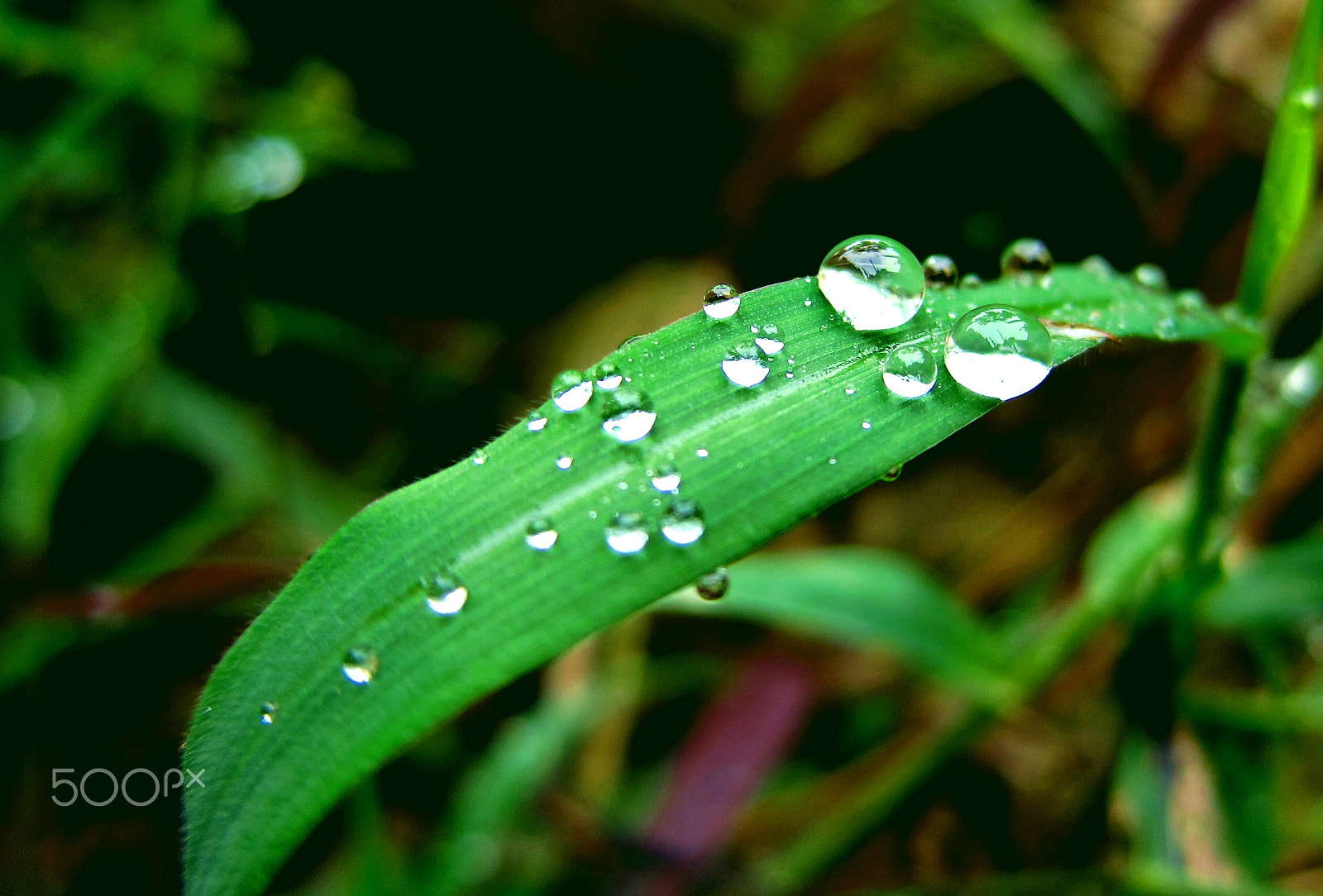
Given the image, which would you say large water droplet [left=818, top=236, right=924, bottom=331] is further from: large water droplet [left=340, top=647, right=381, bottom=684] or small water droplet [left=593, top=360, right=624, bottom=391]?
large water droplet [left=340, top=647, right=381, bottom=684]

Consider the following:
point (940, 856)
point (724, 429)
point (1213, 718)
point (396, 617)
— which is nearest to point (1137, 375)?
point (1213, 718)

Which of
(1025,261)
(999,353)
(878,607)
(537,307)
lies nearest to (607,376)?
(999,353)

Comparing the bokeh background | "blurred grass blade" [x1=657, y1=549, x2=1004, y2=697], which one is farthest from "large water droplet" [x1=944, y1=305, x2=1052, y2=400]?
the bokeh background

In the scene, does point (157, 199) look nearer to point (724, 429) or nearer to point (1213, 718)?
point (724, 429)

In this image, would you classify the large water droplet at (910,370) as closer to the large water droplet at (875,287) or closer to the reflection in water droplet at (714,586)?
the large water droplet at (875,287)

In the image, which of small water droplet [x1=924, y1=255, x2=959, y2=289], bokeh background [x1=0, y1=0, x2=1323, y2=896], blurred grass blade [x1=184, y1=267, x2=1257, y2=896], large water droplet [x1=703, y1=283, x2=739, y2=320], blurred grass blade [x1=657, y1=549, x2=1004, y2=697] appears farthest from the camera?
bokeh background [x1=0, y1=0, x2=1323, y2=896]

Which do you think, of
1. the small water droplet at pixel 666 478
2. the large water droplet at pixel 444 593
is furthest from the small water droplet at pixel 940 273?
the large water droplet at pixel 444 593
